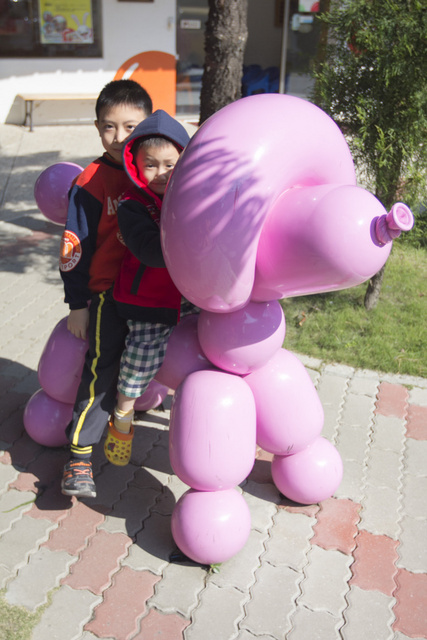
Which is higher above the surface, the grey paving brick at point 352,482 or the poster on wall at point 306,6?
the poster on wall at point 306,6

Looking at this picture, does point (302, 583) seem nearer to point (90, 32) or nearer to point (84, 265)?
point (84, 265)

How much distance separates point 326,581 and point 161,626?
737mm

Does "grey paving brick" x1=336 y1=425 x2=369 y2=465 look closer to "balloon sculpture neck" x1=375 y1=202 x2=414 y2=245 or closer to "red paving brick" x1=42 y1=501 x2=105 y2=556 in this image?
"red paving brick" x1=42 y1=501 x2=105 y2=556

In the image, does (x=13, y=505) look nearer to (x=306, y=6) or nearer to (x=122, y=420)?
(x=122, y=420)

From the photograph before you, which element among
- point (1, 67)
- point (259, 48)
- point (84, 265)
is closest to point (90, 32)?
point (1, 67)

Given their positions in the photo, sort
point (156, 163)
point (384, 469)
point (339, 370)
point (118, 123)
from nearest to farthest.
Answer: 1. point (156, 163)
2. point (118, 123)
3. point (384, 469)
4. point (339, 370)

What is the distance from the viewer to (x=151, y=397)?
3.89m

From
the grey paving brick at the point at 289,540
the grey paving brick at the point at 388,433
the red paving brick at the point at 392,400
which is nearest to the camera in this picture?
the grey paving brick at the point at 289,540

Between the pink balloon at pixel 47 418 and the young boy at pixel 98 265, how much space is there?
15.0 inches

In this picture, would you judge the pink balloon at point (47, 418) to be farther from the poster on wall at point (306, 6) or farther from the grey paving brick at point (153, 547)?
the poster on wall at point (306, 6)

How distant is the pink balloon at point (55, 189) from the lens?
3480 mm

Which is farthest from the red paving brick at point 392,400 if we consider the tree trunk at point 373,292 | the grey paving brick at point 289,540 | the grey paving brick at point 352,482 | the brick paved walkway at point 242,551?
the grey paving brick at point 289,540

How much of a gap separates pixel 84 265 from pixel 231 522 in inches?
51.0

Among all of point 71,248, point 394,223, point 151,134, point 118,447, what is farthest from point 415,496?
point 151,134
